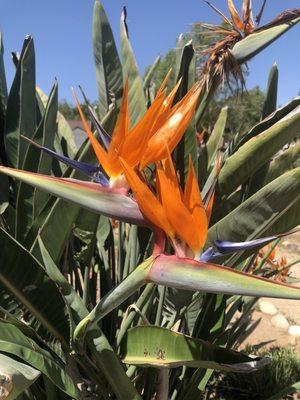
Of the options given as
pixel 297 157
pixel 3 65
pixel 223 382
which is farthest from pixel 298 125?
pixel 223 382

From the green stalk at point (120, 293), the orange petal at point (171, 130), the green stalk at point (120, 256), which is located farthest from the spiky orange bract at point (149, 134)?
the green stalk at point (120, 256)

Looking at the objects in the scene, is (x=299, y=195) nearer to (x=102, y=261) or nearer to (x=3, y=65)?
(x=102, y=261)

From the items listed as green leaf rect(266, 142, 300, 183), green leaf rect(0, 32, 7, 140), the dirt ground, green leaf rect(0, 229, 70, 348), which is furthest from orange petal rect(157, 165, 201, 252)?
the dirt ground

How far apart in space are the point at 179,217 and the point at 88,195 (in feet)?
0.39

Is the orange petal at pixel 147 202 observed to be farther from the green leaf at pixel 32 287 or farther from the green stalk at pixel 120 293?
the green leaf at pixel 32 287

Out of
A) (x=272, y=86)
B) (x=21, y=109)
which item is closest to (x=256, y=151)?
(x=272, y=86)

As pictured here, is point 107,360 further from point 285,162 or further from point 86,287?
point 285,162

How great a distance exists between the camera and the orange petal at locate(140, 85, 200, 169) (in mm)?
658

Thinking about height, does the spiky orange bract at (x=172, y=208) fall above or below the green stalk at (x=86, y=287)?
above

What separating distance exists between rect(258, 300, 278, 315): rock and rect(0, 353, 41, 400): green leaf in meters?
2.21

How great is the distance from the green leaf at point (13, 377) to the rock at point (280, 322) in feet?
6.69

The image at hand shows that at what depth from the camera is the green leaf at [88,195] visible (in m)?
0.57

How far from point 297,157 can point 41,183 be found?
57 cm

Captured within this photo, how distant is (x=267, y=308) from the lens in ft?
8.94
